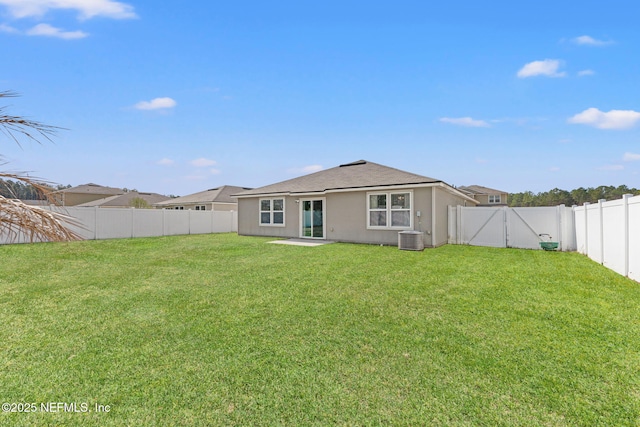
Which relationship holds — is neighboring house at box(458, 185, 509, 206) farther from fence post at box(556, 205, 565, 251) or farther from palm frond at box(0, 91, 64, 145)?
palm frond at box(0, 91, 64, 145)

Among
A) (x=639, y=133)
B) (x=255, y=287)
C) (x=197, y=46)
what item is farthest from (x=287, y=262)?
(x=639, y=133)

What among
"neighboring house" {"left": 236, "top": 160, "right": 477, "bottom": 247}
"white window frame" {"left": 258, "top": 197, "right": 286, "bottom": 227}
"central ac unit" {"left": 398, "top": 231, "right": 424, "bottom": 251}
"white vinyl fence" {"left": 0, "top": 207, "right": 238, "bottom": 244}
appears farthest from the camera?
"white window frame" {"left": 258, "top": 197, "right": 286, "bottom": 227}

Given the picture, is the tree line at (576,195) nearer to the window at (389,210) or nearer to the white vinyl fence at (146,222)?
the window at (389,210)

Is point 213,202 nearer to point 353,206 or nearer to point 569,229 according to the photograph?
point 353,206

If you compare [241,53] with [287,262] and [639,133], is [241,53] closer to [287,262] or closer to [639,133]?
[287,262]

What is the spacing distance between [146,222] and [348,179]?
1238 centimetres

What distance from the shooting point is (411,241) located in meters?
10.6

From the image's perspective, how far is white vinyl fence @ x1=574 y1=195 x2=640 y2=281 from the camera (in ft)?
19.6

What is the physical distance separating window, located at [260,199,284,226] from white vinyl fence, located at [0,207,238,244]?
6087 mm

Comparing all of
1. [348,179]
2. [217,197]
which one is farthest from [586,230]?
[217,197]

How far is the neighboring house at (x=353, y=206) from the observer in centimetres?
1157

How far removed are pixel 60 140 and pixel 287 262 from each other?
22.2 ft

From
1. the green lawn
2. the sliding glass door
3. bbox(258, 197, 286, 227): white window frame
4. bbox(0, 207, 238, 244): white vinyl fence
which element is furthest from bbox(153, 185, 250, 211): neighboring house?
the green lawn

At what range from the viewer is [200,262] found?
8.60 metres
